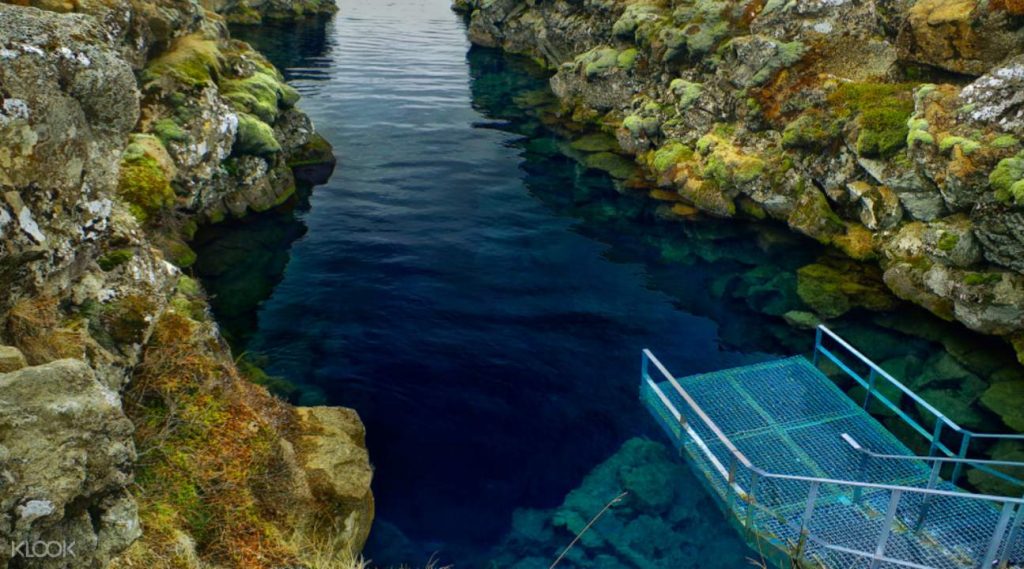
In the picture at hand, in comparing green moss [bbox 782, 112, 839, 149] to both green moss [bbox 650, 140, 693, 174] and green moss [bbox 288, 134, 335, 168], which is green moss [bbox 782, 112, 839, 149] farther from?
green moss [bbox 288, 134, 335, 168]

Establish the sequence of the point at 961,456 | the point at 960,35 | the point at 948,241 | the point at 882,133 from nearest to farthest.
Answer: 1. the point at 961,456
2. the point at 948,241
3. the point at 882,133
4. the point at 960,35

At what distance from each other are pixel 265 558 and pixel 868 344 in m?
22.0

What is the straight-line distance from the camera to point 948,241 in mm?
25188

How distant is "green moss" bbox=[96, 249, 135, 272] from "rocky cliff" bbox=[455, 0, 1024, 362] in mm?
24259

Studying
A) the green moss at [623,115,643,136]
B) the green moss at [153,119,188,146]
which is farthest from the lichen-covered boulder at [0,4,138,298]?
the green moss at [623,115,643,136]

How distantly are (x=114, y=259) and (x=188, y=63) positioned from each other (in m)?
22.0

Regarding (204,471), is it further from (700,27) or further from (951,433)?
(700,27)

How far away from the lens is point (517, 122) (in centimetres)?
5441

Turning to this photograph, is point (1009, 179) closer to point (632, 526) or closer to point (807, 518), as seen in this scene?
point (807, 518)

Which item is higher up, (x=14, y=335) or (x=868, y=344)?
(x=14, y=335)

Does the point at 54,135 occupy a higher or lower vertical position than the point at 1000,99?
lower

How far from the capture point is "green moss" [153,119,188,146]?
93.2 feet

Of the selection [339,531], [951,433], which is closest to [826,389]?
[951,433]

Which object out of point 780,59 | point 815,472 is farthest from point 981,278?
point 780,59
